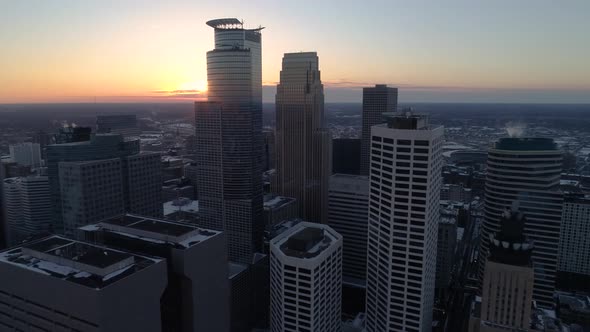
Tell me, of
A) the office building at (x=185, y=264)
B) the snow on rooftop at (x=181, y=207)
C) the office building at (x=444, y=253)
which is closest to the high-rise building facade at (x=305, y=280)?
the office building at (x=185, y=264)

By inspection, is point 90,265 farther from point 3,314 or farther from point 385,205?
point 385,205

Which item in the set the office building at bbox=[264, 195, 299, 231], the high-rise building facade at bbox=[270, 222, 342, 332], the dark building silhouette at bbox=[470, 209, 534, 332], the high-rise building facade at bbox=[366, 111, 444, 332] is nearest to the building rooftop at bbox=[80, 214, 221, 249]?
the high-rise building facade at bbox=[270, 222, 342, 332]

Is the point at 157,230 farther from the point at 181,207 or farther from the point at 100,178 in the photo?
the point at 181,207

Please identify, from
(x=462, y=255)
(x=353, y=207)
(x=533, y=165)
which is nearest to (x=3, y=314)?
(x=353, y=207)

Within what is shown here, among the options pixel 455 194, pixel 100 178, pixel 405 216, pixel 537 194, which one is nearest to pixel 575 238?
pixel 537 194

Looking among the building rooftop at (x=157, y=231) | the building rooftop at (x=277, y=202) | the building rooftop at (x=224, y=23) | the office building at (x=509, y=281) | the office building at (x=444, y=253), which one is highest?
the building rooftop at (x=224, y=23)

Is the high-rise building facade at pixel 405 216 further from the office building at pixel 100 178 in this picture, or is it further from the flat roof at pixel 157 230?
the office building at pixel 100 178

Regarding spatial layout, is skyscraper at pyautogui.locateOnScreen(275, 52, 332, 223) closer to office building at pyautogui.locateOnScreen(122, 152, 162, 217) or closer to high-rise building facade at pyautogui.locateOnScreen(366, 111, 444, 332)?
office building at pyautogui.locateOnScreen(122, 152, 162, 217)
